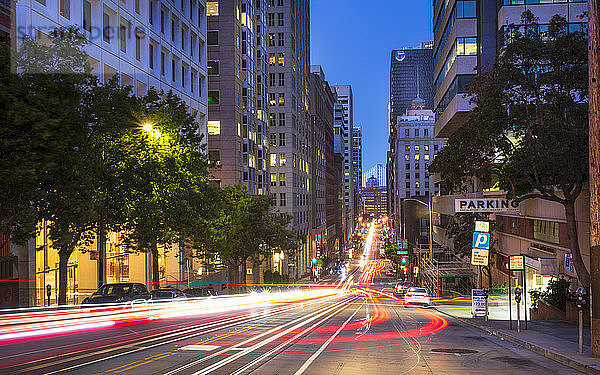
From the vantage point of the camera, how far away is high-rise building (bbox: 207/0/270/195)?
75938 millimetres

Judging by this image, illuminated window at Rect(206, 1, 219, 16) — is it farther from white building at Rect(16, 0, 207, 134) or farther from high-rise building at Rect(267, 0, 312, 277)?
high-rise building at Rect(267, 0, 312, 277)

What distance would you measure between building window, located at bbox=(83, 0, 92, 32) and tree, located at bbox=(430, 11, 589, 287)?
25.7 metres

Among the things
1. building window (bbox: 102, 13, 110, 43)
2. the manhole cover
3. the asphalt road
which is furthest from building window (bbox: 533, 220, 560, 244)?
building window (bbox: 102, 13, 110, 43)

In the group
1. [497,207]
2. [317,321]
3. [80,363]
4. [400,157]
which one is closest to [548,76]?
[497,207]

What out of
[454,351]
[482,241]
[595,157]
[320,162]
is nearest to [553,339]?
[454,351]

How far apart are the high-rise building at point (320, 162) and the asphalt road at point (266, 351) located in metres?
106

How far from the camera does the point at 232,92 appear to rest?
7662cm

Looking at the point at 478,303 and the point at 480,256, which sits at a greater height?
the point at 480,256

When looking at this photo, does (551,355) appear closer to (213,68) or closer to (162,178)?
(162,178)

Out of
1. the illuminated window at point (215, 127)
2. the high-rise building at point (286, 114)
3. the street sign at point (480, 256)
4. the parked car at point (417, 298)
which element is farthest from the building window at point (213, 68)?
the street sign at point (480, 256)

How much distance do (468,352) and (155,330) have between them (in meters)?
11.2

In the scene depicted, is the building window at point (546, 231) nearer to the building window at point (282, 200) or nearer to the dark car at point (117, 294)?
the dark car at point (117, 294)

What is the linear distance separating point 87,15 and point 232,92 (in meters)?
38.6

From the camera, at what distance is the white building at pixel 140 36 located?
32.7 metres
